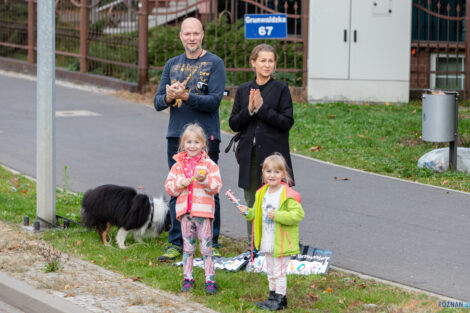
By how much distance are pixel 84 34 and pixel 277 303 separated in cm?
1394

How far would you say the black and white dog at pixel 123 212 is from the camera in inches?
275

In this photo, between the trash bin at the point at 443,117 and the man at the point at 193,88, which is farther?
the trash bin at the point at 443,117

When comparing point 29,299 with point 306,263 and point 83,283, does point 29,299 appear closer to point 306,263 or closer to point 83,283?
point 83,283

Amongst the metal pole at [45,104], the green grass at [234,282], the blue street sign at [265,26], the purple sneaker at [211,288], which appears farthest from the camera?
the blue street sign at [265,26]

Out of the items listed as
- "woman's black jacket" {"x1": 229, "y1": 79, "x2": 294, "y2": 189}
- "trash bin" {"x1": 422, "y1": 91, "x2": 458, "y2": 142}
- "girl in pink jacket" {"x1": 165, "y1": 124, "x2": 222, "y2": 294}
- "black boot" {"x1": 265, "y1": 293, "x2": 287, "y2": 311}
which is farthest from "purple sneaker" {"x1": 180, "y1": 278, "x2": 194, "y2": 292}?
"trash bin" {"x1": 422, "y1": 91, "x2": 458, "y2": 142}

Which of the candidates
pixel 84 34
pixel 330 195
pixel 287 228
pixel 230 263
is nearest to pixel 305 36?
pixel 84 34

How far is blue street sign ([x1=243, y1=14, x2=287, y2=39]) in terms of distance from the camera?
1427cm

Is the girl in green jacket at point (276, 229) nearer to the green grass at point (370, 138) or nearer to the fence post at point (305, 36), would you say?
the green grass at point (370, 138)

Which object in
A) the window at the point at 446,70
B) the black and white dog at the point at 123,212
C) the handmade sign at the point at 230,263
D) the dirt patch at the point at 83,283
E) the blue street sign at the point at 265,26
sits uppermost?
the blue street sign at the point at 265,26

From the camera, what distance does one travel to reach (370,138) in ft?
39.9

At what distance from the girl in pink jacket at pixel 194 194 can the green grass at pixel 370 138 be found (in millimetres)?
4669

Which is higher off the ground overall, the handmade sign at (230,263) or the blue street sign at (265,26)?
the blue street sign at (265,26)

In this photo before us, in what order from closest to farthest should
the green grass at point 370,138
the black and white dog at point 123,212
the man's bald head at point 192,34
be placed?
1. the man's bald head at point 192,34
2. the black and white dog at point 123,212
3. the green grass at point 370,138

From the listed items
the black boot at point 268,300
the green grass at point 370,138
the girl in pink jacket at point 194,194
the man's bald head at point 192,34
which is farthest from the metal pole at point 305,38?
the black boot at point 268,300
